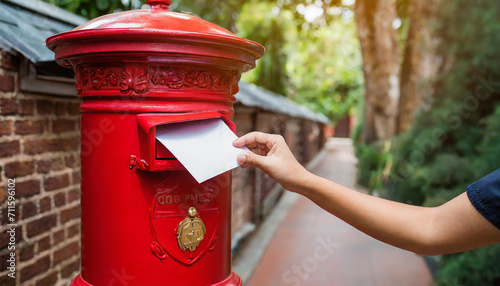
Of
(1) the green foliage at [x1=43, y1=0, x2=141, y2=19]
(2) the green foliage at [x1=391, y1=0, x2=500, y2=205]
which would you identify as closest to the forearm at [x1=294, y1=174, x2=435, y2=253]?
(1) the green foliage at [x1=43, y1=0, x2=141, y2=19]

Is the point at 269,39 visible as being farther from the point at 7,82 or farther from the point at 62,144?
the point at 7,82

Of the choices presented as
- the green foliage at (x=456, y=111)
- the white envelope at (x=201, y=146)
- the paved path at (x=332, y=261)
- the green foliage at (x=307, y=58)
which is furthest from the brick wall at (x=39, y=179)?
the green foliage at (x=307, y=58)

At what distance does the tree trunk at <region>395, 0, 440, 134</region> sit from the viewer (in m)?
7.01

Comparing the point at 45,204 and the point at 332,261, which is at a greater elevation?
the point at 45,204

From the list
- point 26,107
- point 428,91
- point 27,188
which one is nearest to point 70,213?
point 27,188

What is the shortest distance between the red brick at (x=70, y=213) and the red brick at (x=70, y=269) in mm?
263

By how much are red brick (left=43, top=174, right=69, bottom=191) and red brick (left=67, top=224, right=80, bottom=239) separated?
10.2 inches

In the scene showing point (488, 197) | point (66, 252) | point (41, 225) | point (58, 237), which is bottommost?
point (66, 252)

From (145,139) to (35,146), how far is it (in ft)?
3.09

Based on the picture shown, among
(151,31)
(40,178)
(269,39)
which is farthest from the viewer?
(269,39)

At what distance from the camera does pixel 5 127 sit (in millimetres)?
1930

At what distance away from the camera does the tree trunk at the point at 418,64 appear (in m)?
7.01

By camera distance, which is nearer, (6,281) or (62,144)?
(6,281)

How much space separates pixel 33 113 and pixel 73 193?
571 millimetres
